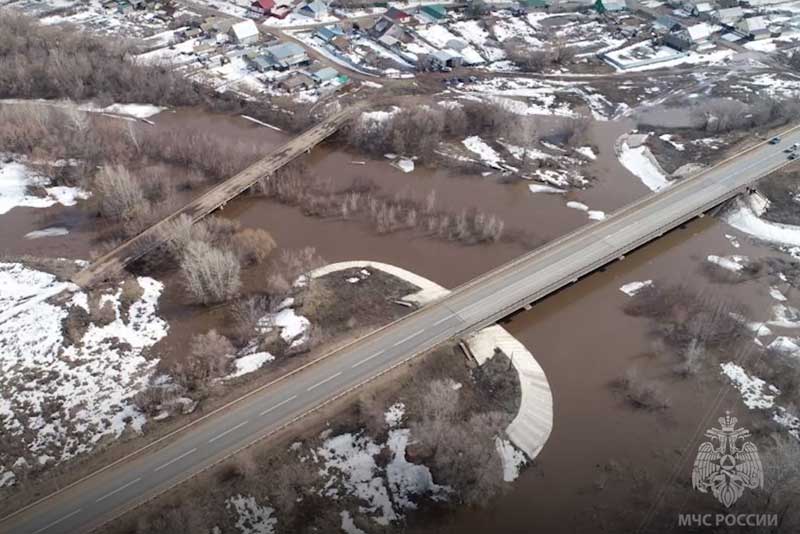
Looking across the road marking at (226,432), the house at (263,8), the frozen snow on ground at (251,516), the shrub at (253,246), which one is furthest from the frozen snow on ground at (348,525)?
the house at (263,8)

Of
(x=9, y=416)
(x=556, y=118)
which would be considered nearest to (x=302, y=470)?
(x=9, y=416)

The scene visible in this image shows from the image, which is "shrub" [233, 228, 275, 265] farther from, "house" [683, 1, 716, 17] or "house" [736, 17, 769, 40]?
"house" [683, 1, 716, 17]

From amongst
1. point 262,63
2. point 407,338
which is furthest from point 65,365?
point 262,63

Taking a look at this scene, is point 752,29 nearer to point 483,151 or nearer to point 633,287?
point 483,151

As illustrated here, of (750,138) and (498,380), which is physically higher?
(750,138)

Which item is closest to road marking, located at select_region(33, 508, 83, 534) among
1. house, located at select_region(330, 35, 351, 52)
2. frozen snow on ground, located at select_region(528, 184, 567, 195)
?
frozen snow on ground, located at select_region(528, 184, 567, 195)

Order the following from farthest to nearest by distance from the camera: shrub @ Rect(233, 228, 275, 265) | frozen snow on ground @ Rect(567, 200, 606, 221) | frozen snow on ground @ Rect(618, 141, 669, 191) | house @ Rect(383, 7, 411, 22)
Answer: house @ Rect(383, 7, 411, 22)
frozen snow on ground @ Rect(618, 141, 669, 191)
frozen snow on ground @ Rect(567, 200, 606, 221)
shrub @ Rect(233, 228, 275, 265)

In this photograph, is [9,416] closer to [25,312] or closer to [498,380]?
[25,312]
